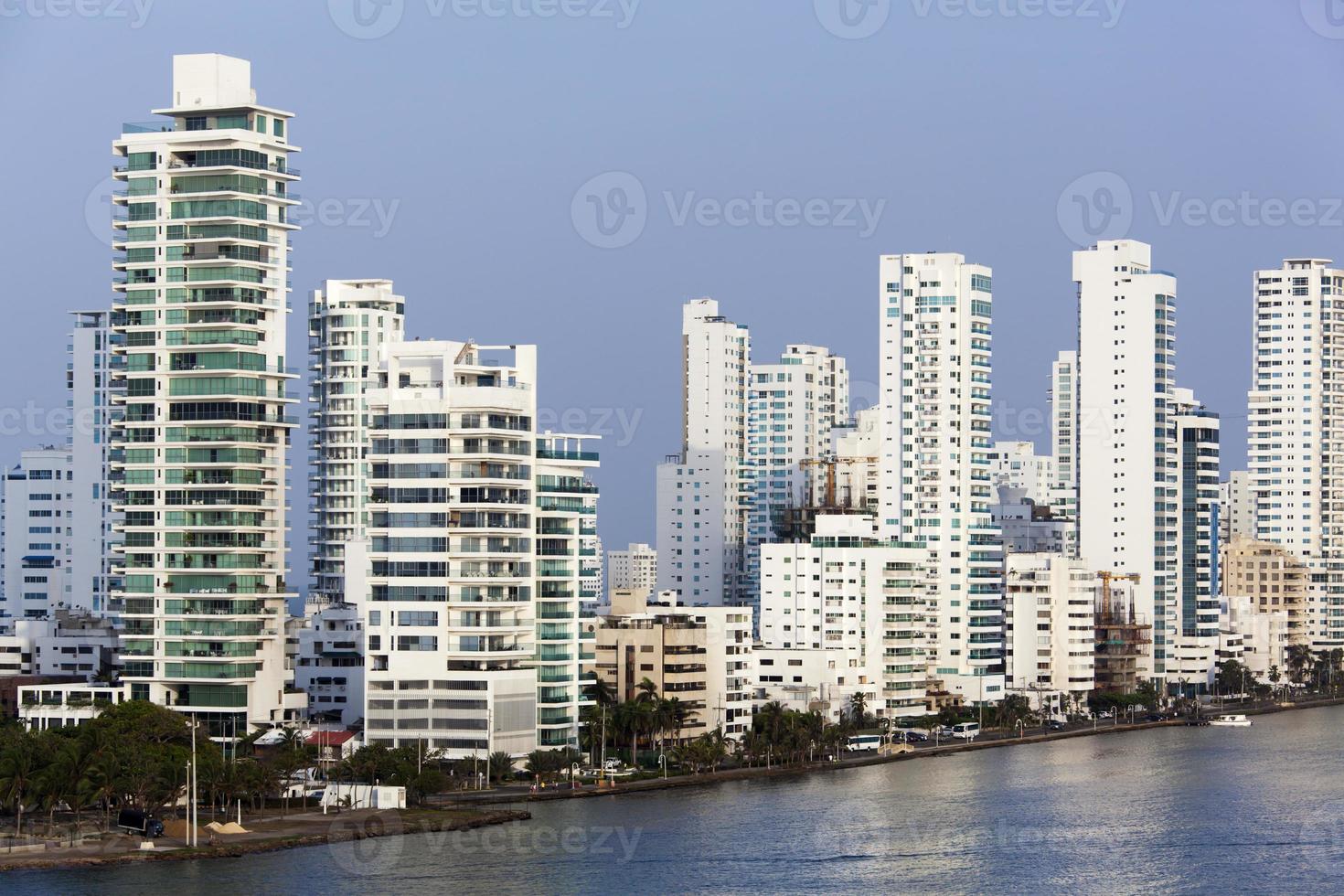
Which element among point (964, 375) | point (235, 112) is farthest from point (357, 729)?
point (964, 375)

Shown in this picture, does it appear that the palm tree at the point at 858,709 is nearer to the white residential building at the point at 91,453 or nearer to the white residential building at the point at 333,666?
the white residential building at the point at 333,666

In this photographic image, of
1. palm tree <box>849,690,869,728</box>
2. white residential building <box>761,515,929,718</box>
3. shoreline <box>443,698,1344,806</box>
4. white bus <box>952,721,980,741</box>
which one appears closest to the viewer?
shoreline <box>443,698,1344,806</box>

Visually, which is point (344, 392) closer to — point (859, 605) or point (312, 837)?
point (859, 605)

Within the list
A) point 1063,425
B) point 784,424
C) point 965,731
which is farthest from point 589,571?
point 1063,425

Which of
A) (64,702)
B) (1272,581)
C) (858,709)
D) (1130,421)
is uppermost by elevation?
(1130,421)

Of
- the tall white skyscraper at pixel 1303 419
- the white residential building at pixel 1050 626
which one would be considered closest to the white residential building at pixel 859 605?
the white residential building at pixel 1050 626

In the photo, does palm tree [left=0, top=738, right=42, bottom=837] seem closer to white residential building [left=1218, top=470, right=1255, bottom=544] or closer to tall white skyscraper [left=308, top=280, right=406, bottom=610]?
tall white skyscraper [left=308, top=280, right=406, bottom=610]

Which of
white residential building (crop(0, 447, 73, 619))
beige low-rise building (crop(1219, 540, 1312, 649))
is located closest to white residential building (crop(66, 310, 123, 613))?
white residential building (crop(0, 447, 73, 619))
